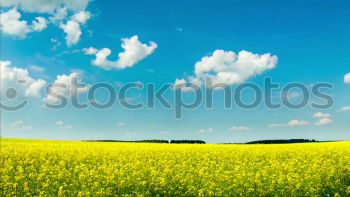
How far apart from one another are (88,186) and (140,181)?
2.06 meters

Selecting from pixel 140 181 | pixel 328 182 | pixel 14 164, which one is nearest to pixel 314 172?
pixel 328 182

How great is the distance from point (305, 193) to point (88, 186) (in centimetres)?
812

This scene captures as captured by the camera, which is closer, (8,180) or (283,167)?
(8,180)

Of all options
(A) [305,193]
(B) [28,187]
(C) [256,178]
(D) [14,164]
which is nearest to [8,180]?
(B) [28,187]

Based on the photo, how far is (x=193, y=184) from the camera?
13.4 metres

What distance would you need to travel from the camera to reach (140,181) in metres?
13.8

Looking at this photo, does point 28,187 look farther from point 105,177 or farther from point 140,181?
point 140,181

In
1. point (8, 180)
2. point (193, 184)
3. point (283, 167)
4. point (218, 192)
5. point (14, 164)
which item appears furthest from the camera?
point (14, 164)

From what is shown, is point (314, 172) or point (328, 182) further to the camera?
point (314, 172)

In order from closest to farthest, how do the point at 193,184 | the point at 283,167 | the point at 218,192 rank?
the point at 218,192
the point at 193,184
the point at 283,167

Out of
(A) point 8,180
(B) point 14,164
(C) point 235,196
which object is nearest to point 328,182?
(C) point 235,196

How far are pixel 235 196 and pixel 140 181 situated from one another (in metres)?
3.74

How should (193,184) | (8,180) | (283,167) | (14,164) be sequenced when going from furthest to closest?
(14,164)
(283,167)
(8,180)
(193,184)

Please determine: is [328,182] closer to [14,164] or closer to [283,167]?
[283,167]
